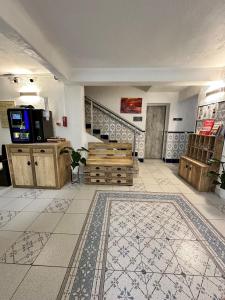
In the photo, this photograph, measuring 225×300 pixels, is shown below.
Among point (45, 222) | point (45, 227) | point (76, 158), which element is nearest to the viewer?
point (45, 227)

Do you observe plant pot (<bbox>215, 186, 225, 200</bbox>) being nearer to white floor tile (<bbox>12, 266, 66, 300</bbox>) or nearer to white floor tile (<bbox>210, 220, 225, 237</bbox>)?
white floor tile (<bbox>210, 220, 225, 237</bbox>)

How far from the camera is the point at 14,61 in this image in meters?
2.74

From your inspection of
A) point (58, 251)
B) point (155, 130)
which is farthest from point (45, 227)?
point (155, 130)

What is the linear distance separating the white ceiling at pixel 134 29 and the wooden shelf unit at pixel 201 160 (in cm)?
159

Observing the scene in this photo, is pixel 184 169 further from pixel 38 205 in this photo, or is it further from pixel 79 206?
pixel 38 205

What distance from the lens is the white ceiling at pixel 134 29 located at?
1437mm

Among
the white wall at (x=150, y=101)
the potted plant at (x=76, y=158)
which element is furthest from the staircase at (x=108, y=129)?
the potted plant at (x=76, y=158)

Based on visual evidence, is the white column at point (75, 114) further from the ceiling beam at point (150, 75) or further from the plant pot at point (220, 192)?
the plant pot at point (220, 192)

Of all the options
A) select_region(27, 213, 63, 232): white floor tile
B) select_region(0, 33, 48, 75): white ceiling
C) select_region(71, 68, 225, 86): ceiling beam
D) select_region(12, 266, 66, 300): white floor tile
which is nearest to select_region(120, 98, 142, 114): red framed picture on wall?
select_region(71, 68, 225, 86): ceiling beam

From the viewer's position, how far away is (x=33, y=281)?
4.52 feet

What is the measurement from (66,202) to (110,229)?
109 cm

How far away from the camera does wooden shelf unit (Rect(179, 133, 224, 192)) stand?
3.10m

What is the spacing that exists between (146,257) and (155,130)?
16.1 ft

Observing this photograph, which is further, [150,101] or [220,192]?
[150,101]
